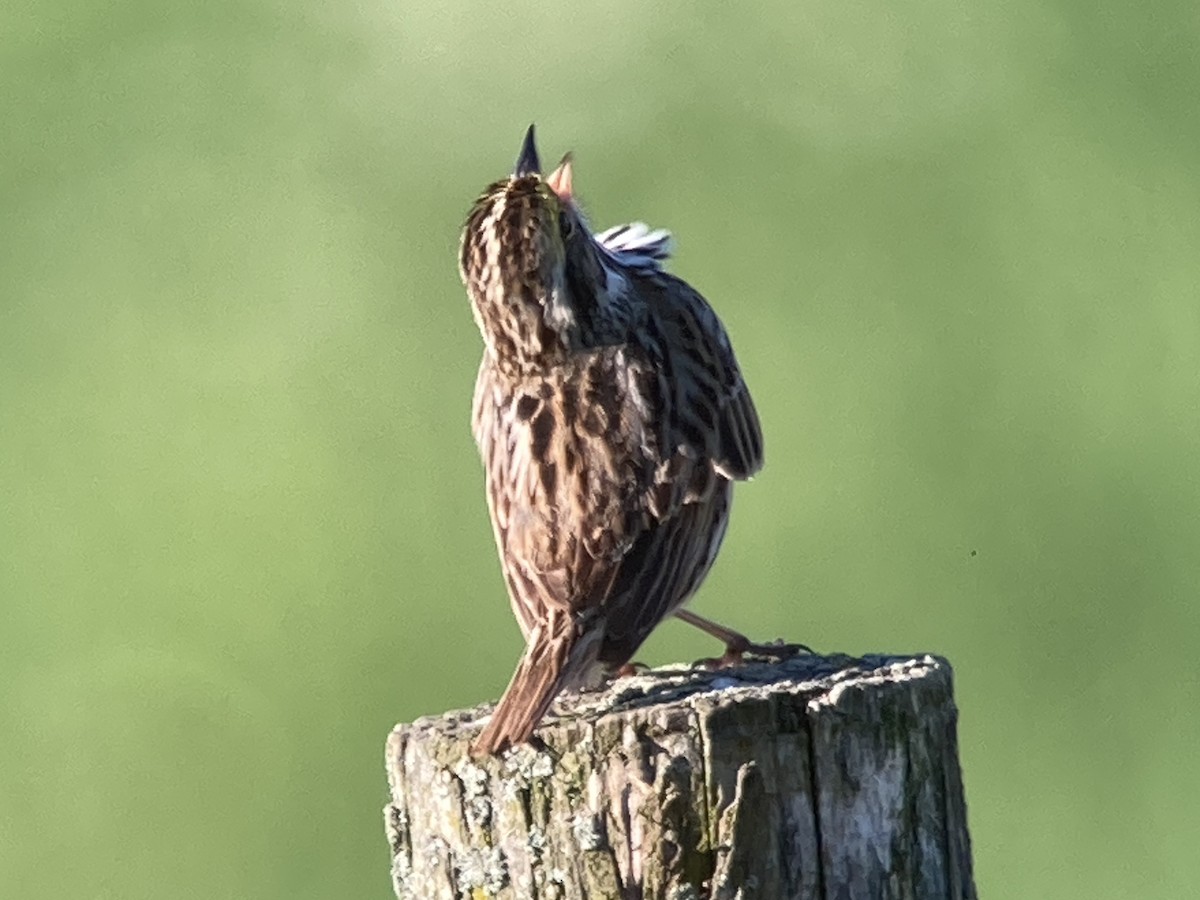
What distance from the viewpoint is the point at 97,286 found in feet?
53.1

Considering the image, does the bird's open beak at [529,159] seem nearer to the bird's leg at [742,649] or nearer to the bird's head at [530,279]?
the bird's head at [530,279]

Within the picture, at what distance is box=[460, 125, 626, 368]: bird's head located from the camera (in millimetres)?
6973

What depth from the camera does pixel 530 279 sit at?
23.1 feet

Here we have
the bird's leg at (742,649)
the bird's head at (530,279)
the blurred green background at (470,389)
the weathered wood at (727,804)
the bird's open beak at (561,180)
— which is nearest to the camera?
the weathered wood at (727,804)

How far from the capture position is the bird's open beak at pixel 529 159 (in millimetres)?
7395

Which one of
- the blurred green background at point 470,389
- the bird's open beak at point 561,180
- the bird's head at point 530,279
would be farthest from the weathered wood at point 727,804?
the blurred green background at point 470,389

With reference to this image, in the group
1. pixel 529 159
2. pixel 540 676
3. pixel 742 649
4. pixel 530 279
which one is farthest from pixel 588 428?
pixel 529 159

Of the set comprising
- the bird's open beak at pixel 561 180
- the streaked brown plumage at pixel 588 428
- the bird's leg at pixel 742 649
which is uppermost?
the bird's open beak at pixel 561 180

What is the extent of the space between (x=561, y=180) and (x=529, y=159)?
0.34ft

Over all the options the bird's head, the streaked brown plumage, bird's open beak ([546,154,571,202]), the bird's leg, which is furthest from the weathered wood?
bird's open beak ([546,154,571,202])

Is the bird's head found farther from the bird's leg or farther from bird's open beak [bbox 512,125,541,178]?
the bird's leg

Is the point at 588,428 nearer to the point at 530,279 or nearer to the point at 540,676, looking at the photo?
the point at 530,279

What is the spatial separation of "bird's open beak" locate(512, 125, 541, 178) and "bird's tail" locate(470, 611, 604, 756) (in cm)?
157

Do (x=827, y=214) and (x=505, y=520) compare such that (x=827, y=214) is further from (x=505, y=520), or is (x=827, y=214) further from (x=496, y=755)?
(x=496, y=755)
